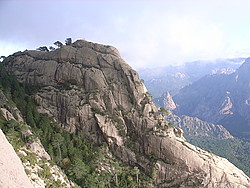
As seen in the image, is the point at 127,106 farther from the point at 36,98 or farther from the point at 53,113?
the point at 36,98

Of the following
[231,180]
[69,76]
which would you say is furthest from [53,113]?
[231,180]

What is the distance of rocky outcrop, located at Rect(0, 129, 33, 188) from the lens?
54.6 ft

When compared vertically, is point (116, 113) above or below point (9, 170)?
above

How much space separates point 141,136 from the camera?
7569 centimetres

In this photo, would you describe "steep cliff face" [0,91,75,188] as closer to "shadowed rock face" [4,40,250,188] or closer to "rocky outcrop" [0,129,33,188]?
"rocky outcrop" [0,129,33,188]

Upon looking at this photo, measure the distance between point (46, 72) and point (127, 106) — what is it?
42.1 meters

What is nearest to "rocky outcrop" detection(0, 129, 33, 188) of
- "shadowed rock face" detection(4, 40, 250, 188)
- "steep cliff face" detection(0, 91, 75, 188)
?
"steep cliff face" detection(0, 91, 75, 188)

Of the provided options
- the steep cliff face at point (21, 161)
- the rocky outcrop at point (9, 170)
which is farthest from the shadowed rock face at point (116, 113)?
the rocky outcrop at point (9, 170)

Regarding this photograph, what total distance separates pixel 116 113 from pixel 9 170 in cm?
6169

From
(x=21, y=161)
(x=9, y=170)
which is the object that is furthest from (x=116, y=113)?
(x=9, y=170)

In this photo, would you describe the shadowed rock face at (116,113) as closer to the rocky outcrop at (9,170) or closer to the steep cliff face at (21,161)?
the steep cliff face at (21,161)

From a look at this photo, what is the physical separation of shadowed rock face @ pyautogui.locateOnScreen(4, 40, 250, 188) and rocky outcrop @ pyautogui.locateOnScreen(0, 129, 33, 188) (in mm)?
54104

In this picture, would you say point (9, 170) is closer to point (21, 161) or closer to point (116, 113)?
point (21, 161)

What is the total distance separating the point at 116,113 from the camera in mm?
79062
